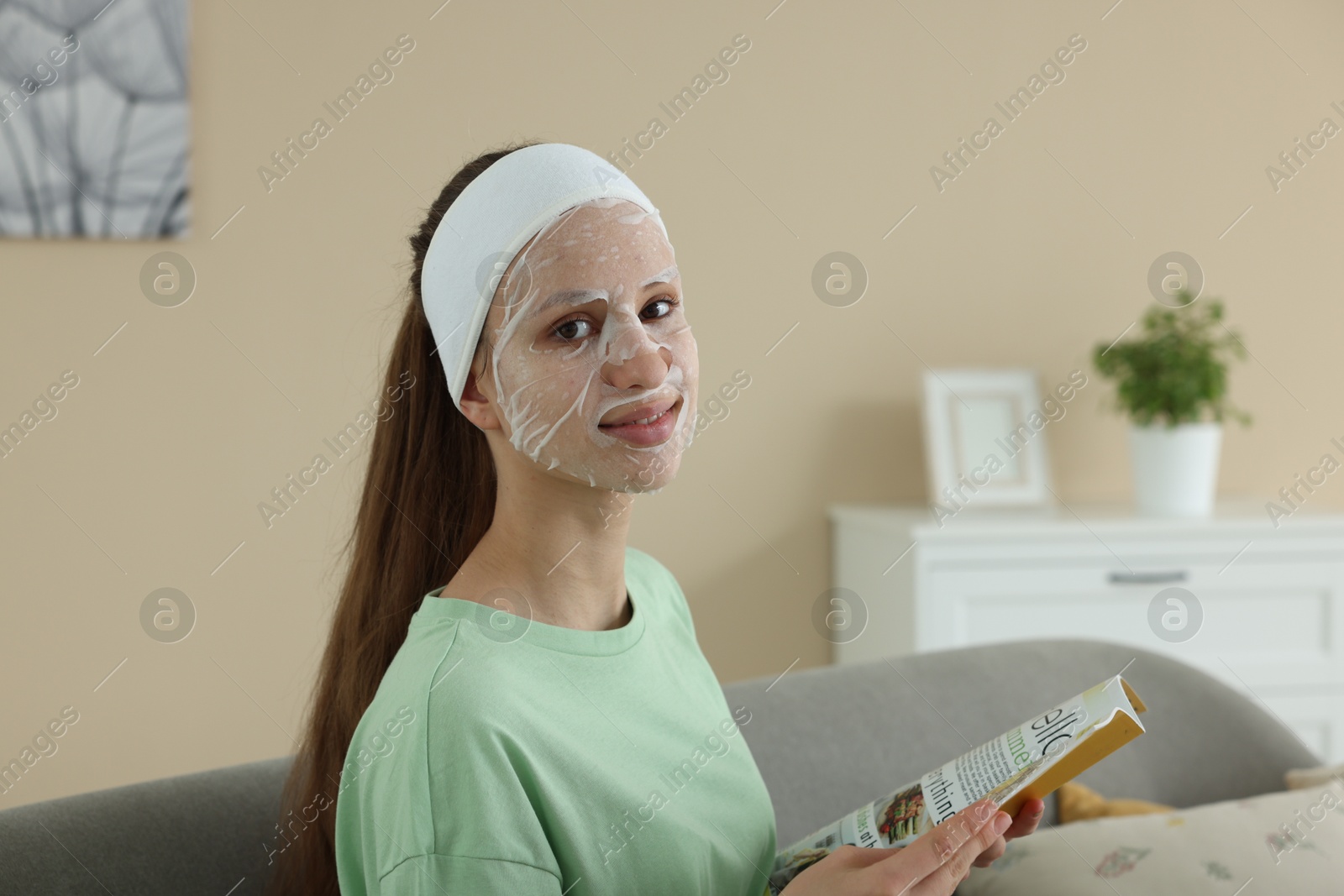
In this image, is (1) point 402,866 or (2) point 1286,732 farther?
(2) point 1286,732

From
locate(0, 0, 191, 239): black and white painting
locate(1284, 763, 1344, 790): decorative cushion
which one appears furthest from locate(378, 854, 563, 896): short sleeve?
locate(0, 0, 191, 239): black and white painting

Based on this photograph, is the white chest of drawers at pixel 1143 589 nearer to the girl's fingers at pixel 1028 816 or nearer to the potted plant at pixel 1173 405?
the potted plant at pixel 1173 405

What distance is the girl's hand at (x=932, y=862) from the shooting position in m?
0.86

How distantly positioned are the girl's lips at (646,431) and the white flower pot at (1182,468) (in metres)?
2.18

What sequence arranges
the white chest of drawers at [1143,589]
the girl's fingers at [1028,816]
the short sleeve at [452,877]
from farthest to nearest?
the white chest of drawers at [1143,589]
the girl's fingers at [1028,816]
the short sleeve at [452,877]

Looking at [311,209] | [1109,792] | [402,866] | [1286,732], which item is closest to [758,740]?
[1109,792]

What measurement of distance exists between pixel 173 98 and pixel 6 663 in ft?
4.58

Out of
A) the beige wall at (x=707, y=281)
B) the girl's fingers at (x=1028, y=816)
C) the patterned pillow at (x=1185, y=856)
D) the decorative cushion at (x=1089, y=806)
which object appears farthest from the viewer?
the beige wall at (x=707, y=281)

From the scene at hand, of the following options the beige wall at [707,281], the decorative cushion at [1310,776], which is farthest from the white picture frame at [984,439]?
the decorative cushion at [1310,776]

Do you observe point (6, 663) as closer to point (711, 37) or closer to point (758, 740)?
point (758, 740)

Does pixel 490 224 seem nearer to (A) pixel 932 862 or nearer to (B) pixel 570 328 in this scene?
(B) pixel 570 328

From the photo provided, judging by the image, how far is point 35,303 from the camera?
269 cm

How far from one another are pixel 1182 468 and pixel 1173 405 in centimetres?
16

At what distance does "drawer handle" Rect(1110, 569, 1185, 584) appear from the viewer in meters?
2.64
